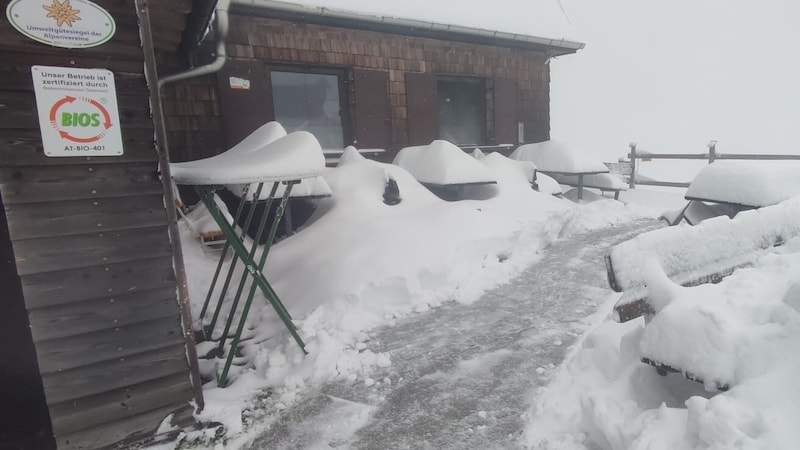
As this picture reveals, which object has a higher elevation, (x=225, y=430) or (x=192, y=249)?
(x=192, y=249)

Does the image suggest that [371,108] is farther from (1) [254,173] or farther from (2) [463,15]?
(1) [254,173]

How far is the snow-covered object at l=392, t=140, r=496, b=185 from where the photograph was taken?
6898 mm

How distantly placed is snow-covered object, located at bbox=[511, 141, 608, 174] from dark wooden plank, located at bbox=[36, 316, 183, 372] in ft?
27.5

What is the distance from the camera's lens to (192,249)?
5.63 meters

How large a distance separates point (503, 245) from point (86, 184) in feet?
14.8

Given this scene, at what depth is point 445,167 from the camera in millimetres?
6941

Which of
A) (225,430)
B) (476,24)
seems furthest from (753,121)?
(225,430)

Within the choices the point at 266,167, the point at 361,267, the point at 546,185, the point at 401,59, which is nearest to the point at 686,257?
the point at 266,167

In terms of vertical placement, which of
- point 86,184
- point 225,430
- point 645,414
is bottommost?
point 225,430

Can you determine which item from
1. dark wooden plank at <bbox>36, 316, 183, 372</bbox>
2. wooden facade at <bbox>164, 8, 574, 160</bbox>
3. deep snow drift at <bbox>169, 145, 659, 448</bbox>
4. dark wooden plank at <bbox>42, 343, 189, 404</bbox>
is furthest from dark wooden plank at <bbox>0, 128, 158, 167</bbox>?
wooden facade at <bbox>164, 8, 574, 160</bbox>

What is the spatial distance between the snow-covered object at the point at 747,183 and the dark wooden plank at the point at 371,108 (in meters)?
5.39

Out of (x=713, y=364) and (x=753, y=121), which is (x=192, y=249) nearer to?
(x=713, y=364)

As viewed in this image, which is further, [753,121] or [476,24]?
[753,121]

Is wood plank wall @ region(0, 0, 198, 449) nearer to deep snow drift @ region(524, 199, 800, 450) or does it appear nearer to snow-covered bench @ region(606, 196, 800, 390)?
deep snow drift @ region(524, 199, 800, 450)
